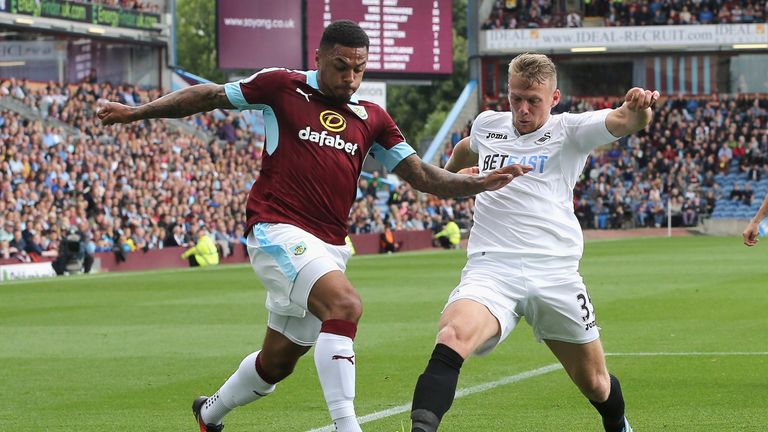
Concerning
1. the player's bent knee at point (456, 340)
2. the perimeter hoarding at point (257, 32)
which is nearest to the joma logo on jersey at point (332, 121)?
the player's bent knee at point (456, 340)

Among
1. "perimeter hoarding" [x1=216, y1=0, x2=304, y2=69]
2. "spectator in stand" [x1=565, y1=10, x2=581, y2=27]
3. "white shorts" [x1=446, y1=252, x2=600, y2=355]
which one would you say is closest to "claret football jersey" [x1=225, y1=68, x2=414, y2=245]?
"white shorts" [x1=446, y1=252, x2=600, y2=355]

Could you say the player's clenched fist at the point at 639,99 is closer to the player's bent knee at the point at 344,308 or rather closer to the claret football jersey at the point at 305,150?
the claret football jersey at the point at 305,150

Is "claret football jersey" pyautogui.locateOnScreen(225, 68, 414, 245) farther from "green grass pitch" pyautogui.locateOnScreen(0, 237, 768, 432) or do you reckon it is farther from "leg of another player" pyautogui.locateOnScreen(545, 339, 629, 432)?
"green grass pitch" pyautogui.locateOnScreen(0, 237, 768, 432)

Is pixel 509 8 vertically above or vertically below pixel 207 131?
above

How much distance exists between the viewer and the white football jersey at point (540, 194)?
6859 mm

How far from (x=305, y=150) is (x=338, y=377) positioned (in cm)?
124

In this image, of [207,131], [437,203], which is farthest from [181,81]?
[437,203]

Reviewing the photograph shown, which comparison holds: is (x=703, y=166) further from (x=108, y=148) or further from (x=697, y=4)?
(x=108, y=148)

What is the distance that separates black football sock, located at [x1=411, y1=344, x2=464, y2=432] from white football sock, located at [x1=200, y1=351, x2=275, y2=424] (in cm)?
127

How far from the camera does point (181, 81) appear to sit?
5012 centimetres

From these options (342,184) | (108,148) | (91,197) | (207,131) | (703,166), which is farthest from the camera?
(703,166)

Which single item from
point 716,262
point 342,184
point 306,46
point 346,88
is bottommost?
point 716,262

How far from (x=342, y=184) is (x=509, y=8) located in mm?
54150

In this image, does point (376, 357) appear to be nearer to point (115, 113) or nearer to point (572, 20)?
point (115, 113)
